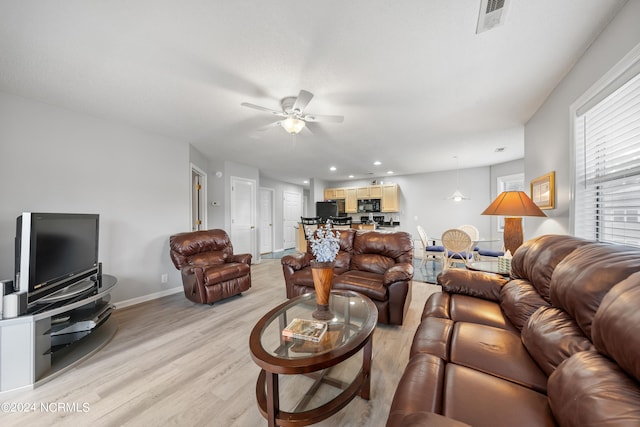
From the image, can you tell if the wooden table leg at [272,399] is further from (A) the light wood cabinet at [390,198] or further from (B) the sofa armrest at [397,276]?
(A) the light wood cabinet at [390,198]

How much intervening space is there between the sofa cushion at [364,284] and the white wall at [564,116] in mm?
1773

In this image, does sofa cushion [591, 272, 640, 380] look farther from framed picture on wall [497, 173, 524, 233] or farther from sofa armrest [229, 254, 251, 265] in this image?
framed picture on wall [497, 173, 524, 233]

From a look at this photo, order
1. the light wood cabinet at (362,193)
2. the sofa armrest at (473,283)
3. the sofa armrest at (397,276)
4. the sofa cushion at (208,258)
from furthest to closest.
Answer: the light wood cabinet at (362,193), the sofa cushion at (208,258), the sofa armrest at (397,276), the sofa armrest at (473,283)

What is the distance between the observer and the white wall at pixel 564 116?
137cm

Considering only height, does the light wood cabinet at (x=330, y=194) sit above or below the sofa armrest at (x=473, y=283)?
above

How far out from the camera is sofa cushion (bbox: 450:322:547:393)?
100 centimetres

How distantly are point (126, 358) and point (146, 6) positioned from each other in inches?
102

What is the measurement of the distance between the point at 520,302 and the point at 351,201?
5.94m

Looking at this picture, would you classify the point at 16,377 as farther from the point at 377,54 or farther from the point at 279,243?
the point at 279,243

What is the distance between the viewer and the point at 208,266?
3162mm

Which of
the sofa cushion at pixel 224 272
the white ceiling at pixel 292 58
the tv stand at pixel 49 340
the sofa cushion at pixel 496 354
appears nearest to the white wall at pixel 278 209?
the sofa cushion at pixel 224 272

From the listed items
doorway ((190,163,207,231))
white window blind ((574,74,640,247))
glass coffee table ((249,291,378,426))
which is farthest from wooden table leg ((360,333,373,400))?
doorway ((190,163,207,231))

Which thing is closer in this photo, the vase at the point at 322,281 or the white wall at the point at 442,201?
the vase at the point at 322,281

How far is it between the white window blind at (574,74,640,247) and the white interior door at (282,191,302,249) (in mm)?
6488
